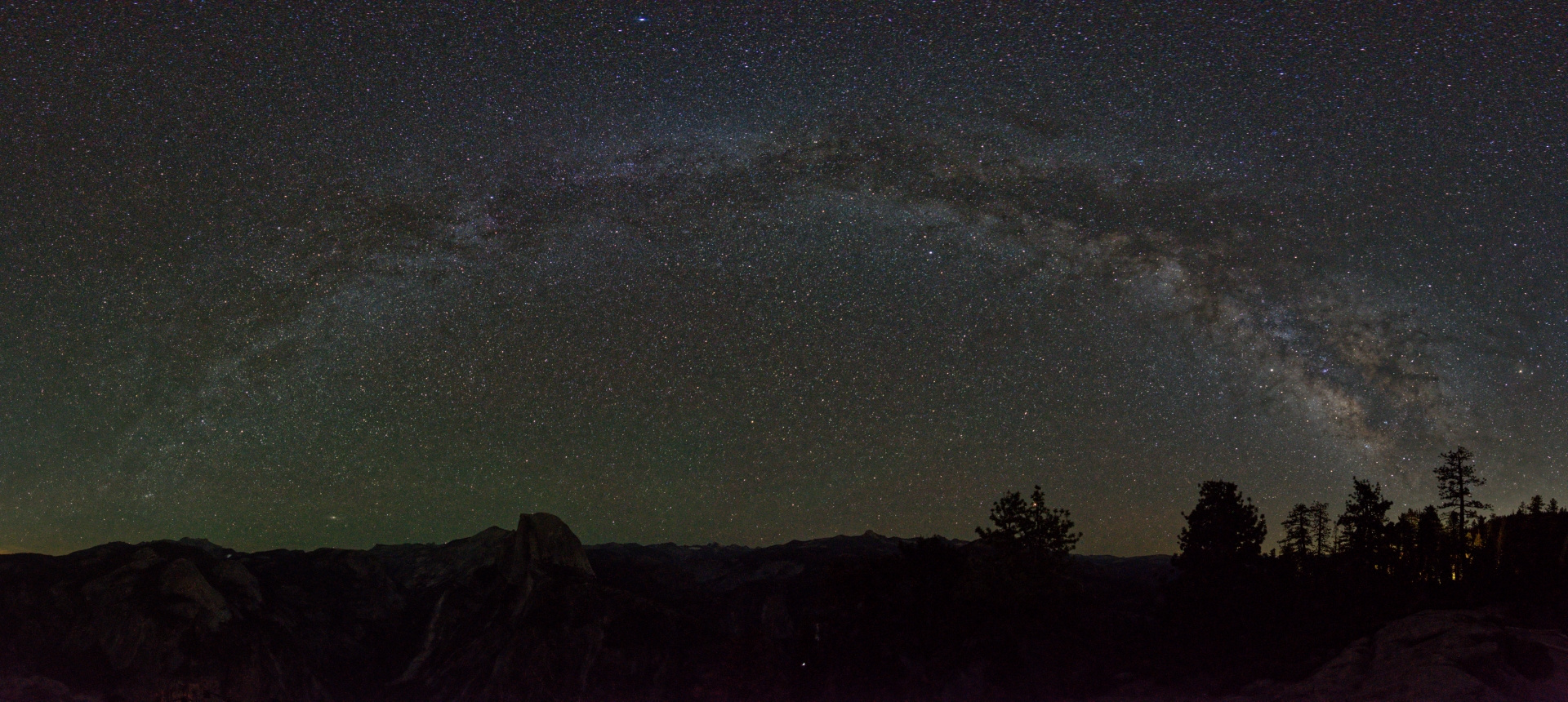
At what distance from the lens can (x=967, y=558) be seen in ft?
271

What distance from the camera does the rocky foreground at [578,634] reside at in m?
60.7

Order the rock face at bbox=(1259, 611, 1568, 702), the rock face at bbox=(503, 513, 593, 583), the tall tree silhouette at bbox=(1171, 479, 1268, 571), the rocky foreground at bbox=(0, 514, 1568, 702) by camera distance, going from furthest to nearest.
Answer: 1. the rock face at bbox=(503, 513, 593, 583)
2. the tall tree silhouette at bbox=(1171, 479, 1268, 571)
3. the rocky foreground at bbox=(0, 514, 1568, 702)
4. the rock face at bbox=(1259, 611, 1568, 702)

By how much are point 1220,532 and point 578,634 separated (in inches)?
2895

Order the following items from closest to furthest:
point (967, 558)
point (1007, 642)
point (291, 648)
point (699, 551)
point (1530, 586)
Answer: point (1530, 586), point (1007, 642), point (967, 558), point (291, 648), point (699, 551)

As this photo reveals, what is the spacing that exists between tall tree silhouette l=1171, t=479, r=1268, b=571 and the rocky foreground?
9688 mm

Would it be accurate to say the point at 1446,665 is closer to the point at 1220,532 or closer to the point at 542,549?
the point at 1220,532

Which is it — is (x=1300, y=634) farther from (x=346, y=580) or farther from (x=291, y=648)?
(x=346, y=580)

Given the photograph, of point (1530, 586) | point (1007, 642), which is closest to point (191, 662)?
point (1007, 642)

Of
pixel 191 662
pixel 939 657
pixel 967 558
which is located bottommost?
pixel 191 662

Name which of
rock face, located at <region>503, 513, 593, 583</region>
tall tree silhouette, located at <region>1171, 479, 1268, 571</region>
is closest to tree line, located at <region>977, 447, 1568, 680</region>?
tall tree silhouette, located at <region>1171, 479, 1268, 571</region>

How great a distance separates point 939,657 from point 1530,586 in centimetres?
4057

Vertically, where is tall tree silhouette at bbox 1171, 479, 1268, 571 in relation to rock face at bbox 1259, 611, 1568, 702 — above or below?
above

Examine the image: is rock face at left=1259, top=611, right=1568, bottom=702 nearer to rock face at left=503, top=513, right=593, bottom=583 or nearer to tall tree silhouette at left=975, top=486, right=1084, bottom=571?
tall tree silhouette at left=975, top=486, right=1084, bottom=571

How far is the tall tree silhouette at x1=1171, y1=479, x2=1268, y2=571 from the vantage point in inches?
2884
